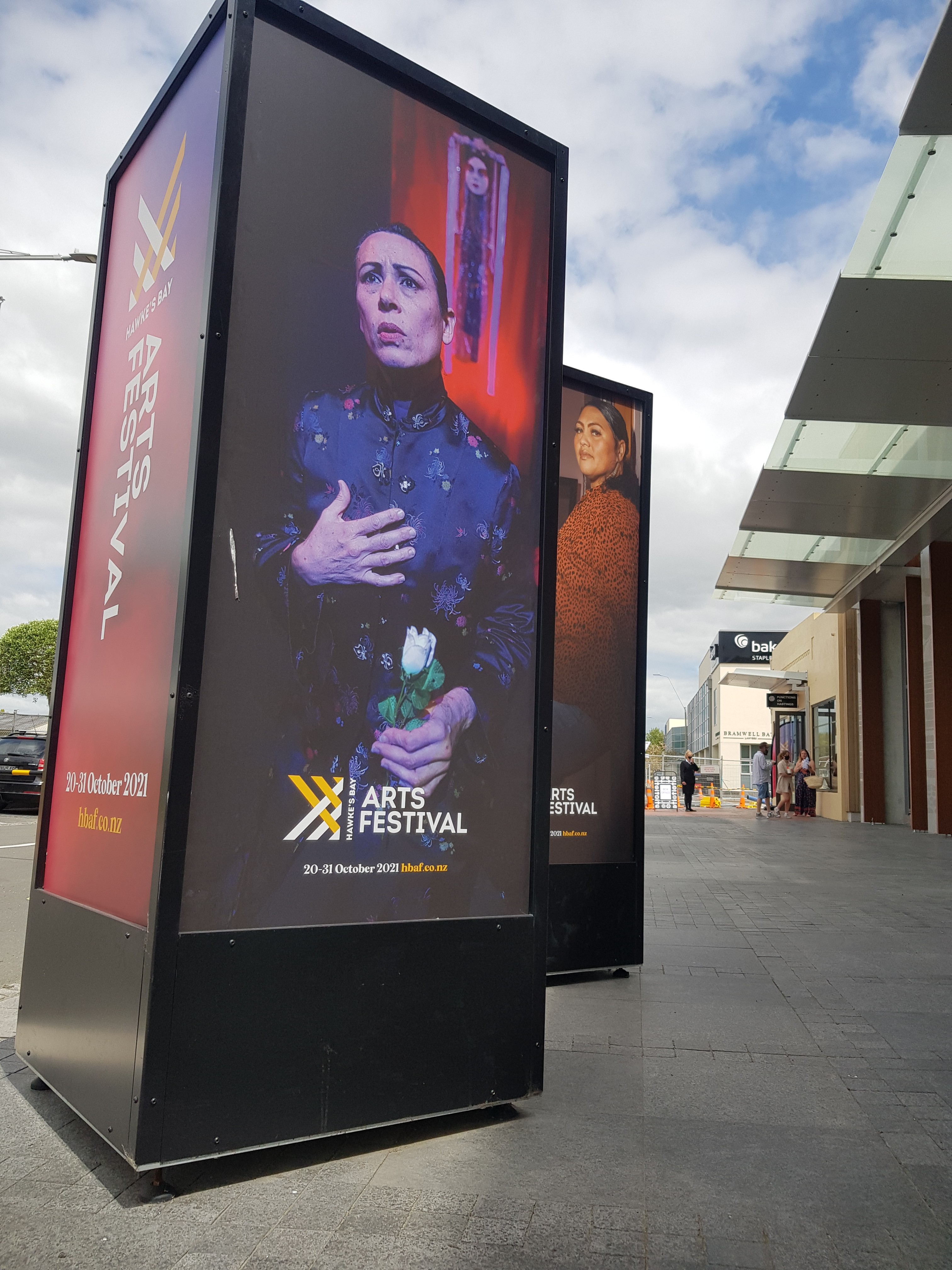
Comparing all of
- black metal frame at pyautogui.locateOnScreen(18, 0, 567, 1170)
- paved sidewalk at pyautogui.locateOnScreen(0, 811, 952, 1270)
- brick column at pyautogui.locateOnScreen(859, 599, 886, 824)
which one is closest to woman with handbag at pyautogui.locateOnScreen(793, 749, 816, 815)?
brick column at pyautogui.locateOnScreen(859, 599, 886, 824)

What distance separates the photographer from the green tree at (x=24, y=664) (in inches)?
2923

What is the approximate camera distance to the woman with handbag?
29.2m

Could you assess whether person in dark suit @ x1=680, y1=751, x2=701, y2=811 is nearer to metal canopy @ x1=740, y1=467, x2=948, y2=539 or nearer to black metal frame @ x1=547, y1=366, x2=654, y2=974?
metal canopy @ x1=740, y1=467, x2=948, y2=539

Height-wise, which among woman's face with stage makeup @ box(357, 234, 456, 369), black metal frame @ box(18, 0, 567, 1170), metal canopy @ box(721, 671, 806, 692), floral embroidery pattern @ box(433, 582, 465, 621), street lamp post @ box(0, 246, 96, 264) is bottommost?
black metal frame @ box(18, 0, 567, 1170)

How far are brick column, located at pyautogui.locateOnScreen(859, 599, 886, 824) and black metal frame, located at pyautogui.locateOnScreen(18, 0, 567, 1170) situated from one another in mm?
23705

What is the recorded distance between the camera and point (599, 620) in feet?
21.6

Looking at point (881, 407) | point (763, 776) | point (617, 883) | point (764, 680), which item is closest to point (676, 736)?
point (764, 680)

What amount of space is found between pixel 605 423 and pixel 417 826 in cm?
377

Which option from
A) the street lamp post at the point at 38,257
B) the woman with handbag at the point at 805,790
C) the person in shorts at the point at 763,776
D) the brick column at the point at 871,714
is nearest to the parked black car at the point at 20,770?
the street lamp post at the point at 38,257

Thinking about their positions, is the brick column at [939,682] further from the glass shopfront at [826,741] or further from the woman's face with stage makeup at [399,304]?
the woman's face with stage makeup at [399,304]

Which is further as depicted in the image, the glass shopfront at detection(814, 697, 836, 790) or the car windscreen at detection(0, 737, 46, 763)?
the glass shopfront at detection(814, 697, 836, 790)

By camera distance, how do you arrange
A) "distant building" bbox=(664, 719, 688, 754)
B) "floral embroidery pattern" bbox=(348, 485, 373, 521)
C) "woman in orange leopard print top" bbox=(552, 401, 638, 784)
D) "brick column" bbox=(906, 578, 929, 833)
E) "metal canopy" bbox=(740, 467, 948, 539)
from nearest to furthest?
1. "floral embroidery pattern" bbox=(348, 485, 373, 521)
2. "woman in orange leopard print top" bbox=(552, 401, 638, 784)
3. "metal canopy" bbox=(740, 467, 948, 539)
4. "brick column" bbox=(906, 578, 929, 833)
5. "distant building" bbox=(664, 719, 688, 754)

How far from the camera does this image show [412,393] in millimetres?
3852

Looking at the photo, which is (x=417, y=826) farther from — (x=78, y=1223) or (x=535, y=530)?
(x=78, y=1223)
